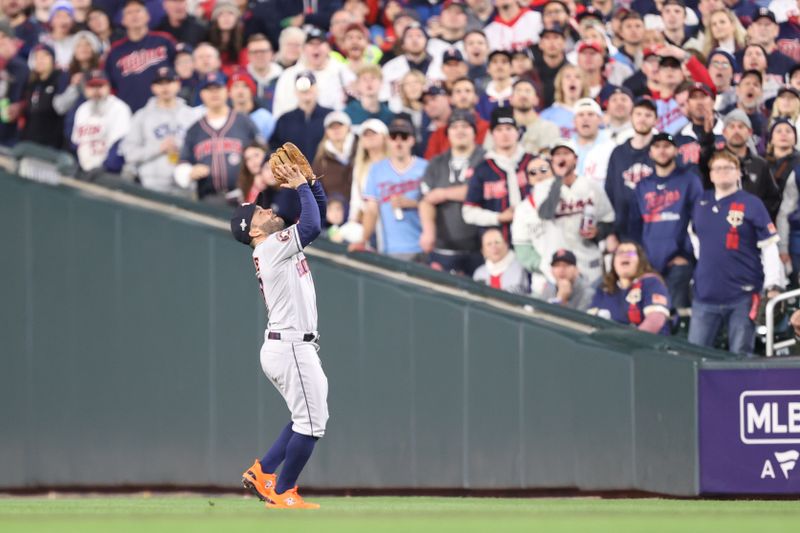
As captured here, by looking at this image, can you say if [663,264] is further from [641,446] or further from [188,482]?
[188,482]

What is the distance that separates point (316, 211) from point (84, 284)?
5485 mm

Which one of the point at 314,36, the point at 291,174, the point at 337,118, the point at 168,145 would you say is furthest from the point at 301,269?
the point at 314,36

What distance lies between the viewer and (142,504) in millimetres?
10391

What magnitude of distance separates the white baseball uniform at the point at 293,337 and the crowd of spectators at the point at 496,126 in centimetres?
155

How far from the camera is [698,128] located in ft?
40.3

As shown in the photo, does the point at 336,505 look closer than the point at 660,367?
Yes

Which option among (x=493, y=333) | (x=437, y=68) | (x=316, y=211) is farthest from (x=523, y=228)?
(x=316, y=211)

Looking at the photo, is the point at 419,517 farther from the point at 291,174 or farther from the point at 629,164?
the point at 629,164

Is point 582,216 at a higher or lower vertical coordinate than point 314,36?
lower

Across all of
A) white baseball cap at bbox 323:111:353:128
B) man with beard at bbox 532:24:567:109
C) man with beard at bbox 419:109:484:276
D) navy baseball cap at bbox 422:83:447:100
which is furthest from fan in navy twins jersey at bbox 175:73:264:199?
man with beard at bbox 532:24:567:109

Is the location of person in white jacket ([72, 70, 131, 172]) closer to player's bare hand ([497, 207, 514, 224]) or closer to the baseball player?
player's bare hand ([497, 207, 514, 224])

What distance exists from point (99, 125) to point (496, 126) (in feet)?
12.6

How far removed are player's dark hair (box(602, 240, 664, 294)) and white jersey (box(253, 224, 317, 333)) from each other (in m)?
3.54

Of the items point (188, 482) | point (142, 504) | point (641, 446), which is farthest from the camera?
point (188, 482)
